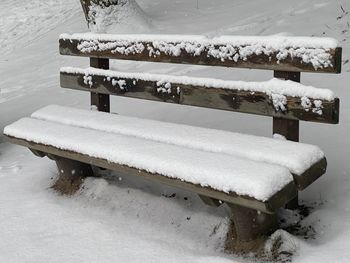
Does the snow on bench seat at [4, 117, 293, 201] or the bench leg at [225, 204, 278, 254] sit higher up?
the snow on bench seat at [4, 117, 293, 201]

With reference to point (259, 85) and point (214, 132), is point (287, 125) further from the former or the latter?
point (214, 132)

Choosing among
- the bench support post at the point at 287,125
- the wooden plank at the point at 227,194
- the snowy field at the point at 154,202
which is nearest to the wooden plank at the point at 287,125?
the bench support post at the point at 287,125

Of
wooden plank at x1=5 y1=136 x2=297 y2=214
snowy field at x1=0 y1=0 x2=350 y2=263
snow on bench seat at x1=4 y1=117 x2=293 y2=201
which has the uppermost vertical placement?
snow on bench seat at x1=4 y1=117 x2=293 y2=201

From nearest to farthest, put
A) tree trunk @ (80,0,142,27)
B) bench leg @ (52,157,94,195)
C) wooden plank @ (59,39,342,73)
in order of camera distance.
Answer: wooden plank @ (59,39,342,73) < bench leg @ (52,157,94,195) < tree trunk @ (80,0,142,27)

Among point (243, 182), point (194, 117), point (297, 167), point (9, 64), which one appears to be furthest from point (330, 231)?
point (9, 64)

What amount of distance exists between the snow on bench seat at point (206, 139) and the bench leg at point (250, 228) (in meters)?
0.34

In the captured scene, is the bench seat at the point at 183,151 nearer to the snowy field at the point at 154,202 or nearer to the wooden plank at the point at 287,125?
the wooden plank at the point at 287,125

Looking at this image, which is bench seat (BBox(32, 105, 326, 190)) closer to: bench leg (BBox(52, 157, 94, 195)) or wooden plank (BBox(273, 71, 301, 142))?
wooden plank (BBox(273, 71, 301, 142))

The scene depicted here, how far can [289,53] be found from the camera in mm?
3109

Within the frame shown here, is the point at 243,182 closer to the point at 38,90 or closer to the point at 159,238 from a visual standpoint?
the point at 159,238

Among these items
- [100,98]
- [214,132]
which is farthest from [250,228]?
[100,98]

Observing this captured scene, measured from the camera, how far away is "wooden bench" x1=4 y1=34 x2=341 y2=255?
273cm

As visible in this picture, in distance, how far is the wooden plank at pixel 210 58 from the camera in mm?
2954

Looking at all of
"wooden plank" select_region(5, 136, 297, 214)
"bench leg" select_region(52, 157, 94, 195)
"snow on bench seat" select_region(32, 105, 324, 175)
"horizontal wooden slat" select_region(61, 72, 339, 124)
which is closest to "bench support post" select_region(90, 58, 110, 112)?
"horizontal wooden slat" select_region(61, 72, 339, 124)
